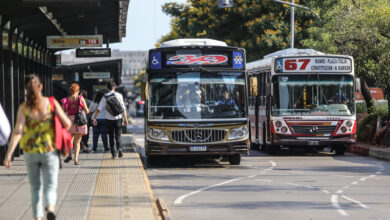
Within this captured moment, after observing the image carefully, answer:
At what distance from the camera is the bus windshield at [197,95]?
59.8ft

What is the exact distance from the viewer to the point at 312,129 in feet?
73.3

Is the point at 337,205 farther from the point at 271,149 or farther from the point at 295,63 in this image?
the point at 271,149

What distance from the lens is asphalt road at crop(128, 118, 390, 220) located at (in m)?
10.9

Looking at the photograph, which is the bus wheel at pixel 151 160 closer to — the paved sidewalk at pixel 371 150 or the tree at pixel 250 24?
the paved sidewalk at pixel 371 150

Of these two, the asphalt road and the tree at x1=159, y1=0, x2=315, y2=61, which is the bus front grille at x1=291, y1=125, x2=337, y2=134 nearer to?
the asphalt road

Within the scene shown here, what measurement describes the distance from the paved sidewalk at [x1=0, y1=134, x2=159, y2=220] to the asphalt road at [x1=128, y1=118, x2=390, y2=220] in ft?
1.56

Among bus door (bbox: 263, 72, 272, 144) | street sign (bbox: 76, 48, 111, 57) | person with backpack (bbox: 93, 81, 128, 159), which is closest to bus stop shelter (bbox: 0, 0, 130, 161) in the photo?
street sign (bbox: 76, 48, 111, 57)

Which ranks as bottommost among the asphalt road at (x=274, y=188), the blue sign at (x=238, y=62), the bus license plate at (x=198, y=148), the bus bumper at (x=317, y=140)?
the asphalt road at (x=274, y=188)

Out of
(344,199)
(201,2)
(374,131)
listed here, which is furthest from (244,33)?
(344,199)

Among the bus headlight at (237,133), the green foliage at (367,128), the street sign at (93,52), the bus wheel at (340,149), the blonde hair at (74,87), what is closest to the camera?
the blonde hair at (74,87)

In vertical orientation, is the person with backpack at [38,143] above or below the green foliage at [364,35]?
below

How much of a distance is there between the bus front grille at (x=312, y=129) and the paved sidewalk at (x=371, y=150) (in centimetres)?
145

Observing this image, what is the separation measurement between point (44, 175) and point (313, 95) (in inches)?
587

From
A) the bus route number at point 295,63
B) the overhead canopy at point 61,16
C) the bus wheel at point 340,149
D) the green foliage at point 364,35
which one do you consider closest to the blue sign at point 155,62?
the overhead canopy at point 61,16
